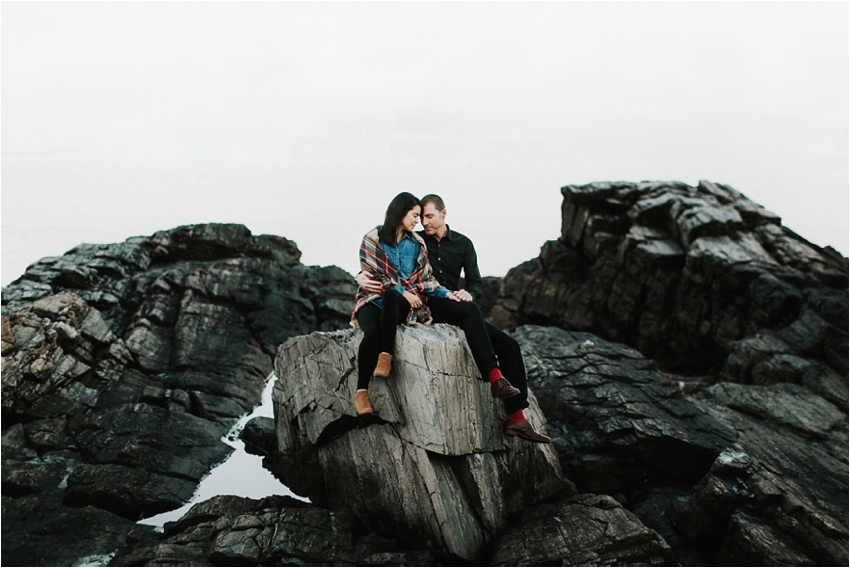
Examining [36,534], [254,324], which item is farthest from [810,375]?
[36,534]

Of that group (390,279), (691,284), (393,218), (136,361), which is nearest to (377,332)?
(390,279)

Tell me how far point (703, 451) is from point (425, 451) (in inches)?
381

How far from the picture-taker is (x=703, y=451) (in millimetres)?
15992

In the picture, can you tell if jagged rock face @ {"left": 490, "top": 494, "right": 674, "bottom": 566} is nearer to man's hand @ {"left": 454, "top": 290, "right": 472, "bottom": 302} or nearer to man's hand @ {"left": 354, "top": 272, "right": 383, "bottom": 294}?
man's hand @ {"left": 454, "top": 290, "right": 472, "bottom": 302}

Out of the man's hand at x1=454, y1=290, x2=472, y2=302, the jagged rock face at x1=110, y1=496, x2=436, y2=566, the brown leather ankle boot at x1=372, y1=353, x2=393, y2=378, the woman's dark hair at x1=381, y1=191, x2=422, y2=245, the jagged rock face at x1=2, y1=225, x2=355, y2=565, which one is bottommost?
the jagged rock face at x1=110, y1=496, x2=436, y2=566

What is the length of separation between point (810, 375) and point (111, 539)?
2473 cm

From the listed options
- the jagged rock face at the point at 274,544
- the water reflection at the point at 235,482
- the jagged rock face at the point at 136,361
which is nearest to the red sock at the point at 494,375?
the jagged rock face at the point at 274,544

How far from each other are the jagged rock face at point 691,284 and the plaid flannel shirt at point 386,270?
760 inches

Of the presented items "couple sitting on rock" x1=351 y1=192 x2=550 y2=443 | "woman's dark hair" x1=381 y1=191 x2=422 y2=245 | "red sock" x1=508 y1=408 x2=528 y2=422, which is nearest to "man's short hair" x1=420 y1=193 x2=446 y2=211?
"couple sitting on rock" x1=351 y1=192 x2=550 y2=443

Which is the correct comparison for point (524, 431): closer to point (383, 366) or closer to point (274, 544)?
point (383, 366)

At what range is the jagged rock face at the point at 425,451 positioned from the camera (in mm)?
10656

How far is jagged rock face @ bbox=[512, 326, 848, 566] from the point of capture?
497 inches

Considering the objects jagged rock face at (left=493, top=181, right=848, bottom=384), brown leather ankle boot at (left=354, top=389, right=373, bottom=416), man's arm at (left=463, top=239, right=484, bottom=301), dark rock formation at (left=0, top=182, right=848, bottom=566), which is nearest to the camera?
brown leather ankle boot at (left=354, top=389, right=373, bottom=416)

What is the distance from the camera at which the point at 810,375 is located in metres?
22.1
